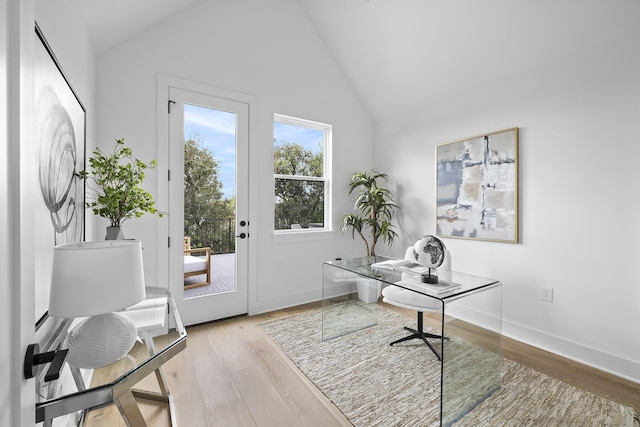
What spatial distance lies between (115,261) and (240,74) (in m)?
2.68

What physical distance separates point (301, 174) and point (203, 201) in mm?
1243

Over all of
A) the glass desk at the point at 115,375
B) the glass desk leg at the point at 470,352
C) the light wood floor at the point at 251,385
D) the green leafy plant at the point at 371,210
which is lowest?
the light wood floor at the point at 251,385

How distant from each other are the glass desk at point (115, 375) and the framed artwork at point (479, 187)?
2.81 metres

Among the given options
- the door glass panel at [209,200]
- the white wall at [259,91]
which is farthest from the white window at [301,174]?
the door glass panel at [209,200]

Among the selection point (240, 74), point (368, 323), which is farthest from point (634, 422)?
point (240, 74)

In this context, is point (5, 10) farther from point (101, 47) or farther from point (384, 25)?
point (384, 25)

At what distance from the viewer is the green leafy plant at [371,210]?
363 cm

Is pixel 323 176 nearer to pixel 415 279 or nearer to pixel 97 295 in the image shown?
pixel 415 279

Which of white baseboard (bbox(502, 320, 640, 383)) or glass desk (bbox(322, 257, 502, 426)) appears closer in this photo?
glass desk (bbox(322, 257, 502, 426))

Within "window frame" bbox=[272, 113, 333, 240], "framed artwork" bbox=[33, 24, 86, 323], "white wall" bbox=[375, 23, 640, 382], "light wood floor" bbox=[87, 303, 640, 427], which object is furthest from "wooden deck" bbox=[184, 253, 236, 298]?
"white wall" bbox=[375, 23, 640, 382]

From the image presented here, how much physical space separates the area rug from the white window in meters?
1.44

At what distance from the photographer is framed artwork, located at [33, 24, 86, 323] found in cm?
104

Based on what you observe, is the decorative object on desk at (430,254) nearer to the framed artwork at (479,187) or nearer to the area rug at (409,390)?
the area rug at (409,390)

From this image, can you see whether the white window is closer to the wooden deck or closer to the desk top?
the wooden deck
